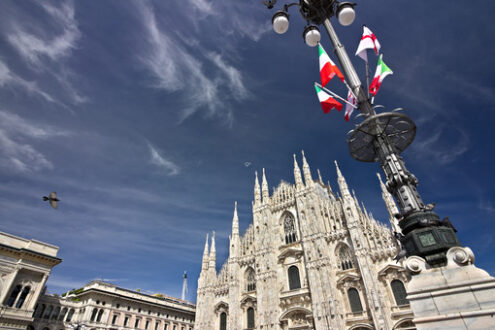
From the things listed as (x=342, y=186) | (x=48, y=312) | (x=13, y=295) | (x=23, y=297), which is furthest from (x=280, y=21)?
(x=48, y=312)

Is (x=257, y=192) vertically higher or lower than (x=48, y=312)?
higher

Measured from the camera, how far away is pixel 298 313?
1098 inches

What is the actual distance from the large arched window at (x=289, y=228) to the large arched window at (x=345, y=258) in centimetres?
660

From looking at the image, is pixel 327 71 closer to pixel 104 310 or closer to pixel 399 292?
pixel 399 292

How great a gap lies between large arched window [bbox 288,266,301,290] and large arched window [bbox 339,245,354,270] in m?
5.50

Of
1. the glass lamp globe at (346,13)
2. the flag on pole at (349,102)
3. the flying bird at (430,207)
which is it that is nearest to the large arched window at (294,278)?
the flag on pole at (349,102)

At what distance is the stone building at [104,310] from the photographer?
31078mm

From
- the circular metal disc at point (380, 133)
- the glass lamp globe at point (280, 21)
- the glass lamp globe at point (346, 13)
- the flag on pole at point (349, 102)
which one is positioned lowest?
the circular metal disc at point (380, 133)

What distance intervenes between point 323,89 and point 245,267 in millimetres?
29366

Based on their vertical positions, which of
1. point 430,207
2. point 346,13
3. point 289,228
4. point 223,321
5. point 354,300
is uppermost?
point 289,228

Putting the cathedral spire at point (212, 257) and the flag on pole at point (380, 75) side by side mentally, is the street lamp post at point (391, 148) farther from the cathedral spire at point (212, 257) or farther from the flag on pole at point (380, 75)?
the cathedral spire at point (212, 257)

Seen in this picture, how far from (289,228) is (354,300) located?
38.5 feet

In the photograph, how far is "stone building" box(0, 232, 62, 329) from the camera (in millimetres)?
24969

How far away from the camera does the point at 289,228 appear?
34781 mm
